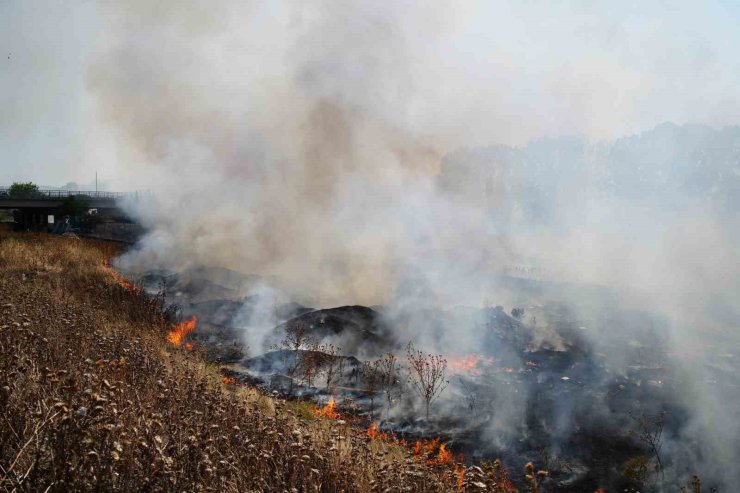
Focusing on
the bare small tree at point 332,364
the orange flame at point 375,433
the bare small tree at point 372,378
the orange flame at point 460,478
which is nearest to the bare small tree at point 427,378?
the bare small tree at point 372,378

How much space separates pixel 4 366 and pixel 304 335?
1065cm

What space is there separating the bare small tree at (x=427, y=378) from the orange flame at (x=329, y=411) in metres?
2.02

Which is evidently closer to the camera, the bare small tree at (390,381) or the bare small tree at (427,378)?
the bare small tree at (427,378)

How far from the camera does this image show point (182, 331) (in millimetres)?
15195

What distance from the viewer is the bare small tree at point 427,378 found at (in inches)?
419

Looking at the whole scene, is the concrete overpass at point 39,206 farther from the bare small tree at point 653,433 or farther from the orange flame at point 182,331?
the bare small tree at point 653,433

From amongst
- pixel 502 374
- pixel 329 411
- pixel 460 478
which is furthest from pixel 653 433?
pixel 329 411

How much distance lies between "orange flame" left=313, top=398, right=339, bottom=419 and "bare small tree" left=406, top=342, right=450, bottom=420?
6.63 ft

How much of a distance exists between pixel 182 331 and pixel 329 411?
6.81 meters

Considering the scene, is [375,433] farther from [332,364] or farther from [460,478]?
[460,478]

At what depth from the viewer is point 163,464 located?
3625mm

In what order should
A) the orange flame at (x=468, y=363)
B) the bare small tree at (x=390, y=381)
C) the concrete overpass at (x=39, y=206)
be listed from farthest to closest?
the concrete overpass at (x=39, y=206) → the orange flame at (x=468, y=363) → the bare small tree at (x=390, y=381)

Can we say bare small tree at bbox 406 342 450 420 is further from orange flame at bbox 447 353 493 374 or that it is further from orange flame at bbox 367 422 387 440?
orange flame at bbox 367 422 387 440

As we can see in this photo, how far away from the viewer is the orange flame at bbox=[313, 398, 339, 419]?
10.4m
